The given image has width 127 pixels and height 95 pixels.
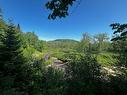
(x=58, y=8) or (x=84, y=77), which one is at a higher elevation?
(x=58, y=8)

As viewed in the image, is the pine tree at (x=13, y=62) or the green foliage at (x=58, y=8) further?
the pine tree at (x=13, y=62)

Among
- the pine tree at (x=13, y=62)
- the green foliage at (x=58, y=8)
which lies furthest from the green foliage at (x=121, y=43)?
the pine tree at (x=13, y=62)

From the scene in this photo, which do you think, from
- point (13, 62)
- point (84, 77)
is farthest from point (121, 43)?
point (13, 62)

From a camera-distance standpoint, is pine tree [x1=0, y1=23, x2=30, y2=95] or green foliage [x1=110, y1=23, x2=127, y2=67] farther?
pine tree [x1=0, y1=23, x2=30, y2=95]

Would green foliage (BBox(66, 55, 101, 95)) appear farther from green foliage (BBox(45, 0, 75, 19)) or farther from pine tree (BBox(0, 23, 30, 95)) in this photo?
pine tree (BBox(0, 23, 30, 95))

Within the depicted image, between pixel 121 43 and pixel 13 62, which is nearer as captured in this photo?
pixel 121 43

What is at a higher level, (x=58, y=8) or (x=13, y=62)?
(x=58, y=8)

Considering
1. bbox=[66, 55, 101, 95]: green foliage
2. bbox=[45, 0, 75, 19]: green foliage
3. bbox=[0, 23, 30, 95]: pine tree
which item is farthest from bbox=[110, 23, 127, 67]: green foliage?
bbox=[0, 23, 30, 95]: pine tree

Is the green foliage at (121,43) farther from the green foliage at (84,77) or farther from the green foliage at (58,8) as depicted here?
the green foliage at (58,8)

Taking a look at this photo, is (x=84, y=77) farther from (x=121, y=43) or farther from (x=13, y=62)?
(x=13, y=62)

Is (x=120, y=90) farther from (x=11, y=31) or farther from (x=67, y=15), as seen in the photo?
(x=11, y=31)

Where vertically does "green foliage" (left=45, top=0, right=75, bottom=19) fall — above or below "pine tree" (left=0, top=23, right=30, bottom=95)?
above

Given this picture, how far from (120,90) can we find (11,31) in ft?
39.9

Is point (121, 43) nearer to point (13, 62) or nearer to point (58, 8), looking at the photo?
point (58, 8)
